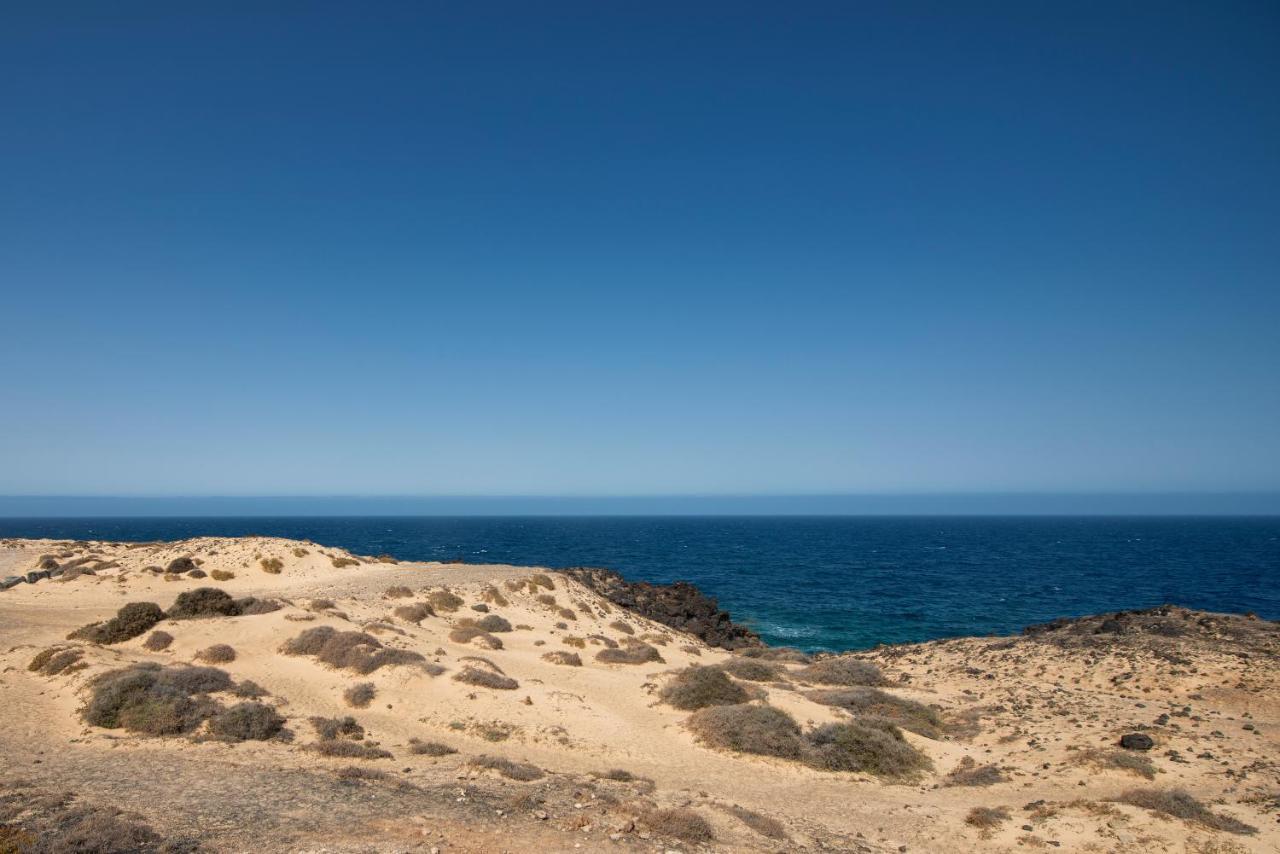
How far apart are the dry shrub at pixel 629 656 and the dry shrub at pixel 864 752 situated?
11.2 meters

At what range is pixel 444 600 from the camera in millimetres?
36219

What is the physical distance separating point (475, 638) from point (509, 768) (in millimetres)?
15652

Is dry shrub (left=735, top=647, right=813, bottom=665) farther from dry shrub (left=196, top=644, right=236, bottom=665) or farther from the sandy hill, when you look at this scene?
dry shrub (left=196, top=644, right=236, bottom=665)

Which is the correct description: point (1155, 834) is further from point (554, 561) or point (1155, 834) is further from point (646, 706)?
point (554, 561)

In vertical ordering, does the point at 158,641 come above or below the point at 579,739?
above

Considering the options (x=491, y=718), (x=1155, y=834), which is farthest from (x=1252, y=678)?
(x=491, y=718)

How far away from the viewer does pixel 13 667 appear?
20.0m

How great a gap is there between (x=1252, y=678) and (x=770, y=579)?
5228 cm

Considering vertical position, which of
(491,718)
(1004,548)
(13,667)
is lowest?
(1004,548)

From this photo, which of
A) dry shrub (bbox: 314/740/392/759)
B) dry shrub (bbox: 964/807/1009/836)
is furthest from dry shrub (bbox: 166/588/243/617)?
dry shrub (bbox: 964/807/1009/836)

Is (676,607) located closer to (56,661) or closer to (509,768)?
(509,768)

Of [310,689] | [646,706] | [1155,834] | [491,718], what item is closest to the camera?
[1155,834]

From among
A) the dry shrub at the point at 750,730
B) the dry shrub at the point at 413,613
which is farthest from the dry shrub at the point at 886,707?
the dry shrub at the point at 413,613

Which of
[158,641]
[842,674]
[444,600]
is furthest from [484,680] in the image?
[842,674]
